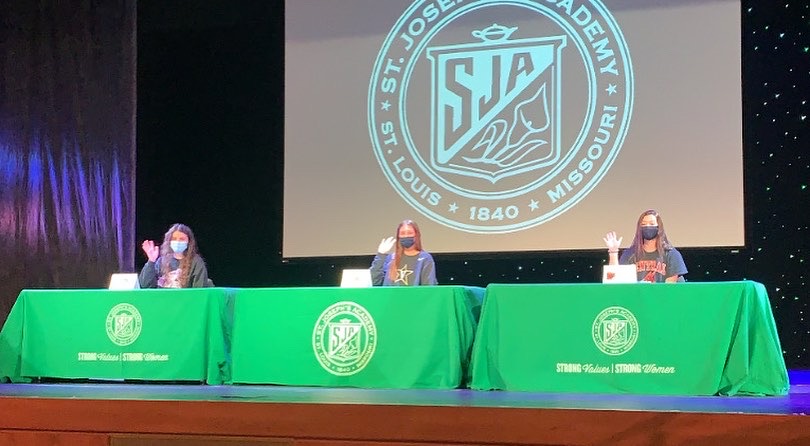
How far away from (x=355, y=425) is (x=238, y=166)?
424 cm

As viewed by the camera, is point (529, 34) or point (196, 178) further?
point (196, 178)

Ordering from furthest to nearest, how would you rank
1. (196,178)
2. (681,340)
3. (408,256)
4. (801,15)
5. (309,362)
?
1. (196,178)
2. (801,15)
3. (408,256)
4. (309,362)
5. (681,340)

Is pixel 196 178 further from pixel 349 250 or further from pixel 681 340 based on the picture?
pixel 681 340

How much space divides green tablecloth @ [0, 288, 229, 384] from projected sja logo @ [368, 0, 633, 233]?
2.21 metres

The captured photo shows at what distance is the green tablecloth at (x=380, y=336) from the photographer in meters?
3.72

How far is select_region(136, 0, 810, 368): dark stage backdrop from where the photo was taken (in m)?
5.59

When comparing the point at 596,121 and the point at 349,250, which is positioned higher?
the point at 596,121

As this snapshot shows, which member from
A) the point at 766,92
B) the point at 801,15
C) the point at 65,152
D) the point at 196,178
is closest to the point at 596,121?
the point at 766,92

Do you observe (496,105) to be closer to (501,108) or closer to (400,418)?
(501,108)

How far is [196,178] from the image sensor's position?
6801 millimetres

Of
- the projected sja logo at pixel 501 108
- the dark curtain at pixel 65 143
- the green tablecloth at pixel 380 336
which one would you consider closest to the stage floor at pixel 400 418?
the green tablecloth at pixel 380 336

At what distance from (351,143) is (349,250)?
76 centimetres

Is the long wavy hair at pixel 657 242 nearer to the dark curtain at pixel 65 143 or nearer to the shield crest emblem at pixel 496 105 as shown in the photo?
the shield crest emblem at pixel 496 105

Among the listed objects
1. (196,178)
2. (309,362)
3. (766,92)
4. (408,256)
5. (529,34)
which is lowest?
(309,362)
